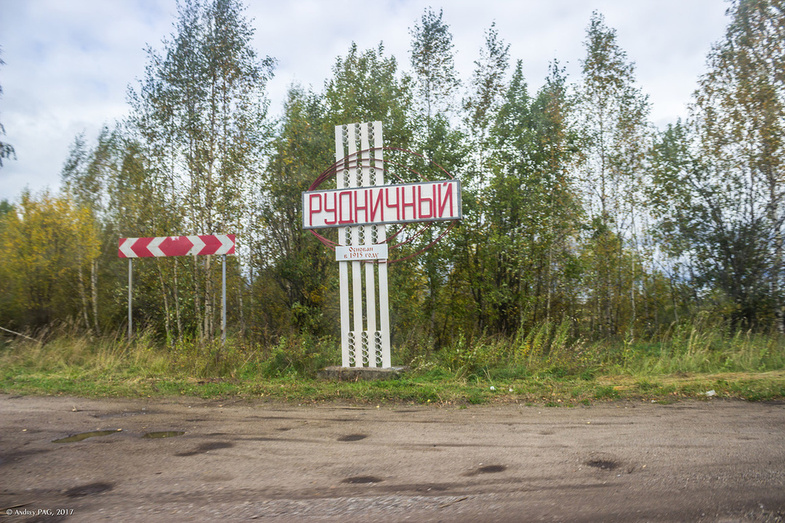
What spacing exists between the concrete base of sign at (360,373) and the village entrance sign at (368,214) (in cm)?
25

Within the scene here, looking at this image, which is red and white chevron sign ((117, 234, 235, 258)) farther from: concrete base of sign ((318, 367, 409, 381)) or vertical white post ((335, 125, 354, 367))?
concrete base of sign ((318, 367, 409, 381))

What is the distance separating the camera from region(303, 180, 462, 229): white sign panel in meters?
9.37

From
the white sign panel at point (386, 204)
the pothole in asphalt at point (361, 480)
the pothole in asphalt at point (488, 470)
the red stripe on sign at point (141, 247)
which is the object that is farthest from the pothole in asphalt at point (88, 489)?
the red stripe on sign at point (141, 247)

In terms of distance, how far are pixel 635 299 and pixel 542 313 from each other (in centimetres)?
561

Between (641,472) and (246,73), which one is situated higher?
(246,73)

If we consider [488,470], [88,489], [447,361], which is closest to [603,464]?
[488,470]

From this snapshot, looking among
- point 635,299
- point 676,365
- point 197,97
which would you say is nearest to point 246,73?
point 197,97

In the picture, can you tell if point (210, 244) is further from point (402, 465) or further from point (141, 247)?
point (402, 465)

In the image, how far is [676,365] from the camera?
9703mm

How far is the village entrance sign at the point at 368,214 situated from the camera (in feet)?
31.0

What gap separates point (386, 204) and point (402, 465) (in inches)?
233

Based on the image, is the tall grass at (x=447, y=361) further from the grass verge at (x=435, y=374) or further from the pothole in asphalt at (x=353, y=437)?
the pothole in asphalt at (x=353, y=437)

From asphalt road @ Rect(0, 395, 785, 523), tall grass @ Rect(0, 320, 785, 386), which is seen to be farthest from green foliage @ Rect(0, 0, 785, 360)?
asphalt road @ Rect(0, 395, 785, 523)

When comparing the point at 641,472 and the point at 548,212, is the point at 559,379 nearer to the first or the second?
the point at 641,472
